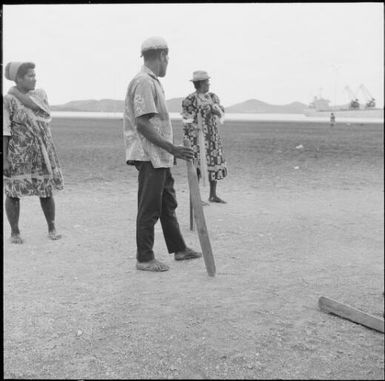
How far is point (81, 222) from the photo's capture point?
191 inches

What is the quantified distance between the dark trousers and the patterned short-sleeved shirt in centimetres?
19

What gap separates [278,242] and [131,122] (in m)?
2.93

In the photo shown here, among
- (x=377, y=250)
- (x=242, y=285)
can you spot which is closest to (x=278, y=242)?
(x=377, y=250)

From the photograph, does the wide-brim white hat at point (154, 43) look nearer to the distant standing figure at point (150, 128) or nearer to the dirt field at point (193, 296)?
the distant standing figure at point (150, 128)

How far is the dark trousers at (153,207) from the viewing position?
2477 millimetres

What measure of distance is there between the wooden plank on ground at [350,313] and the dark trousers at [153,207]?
940 mm

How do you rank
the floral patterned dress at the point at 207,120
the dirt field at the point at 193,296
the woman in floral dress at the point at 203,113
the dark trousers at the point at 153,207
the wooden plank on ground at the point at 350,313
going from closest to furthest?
the woman in floral dress at the point at 203,113
the floral patterned dress at the point at 207,120
the dirt field at the point at 193,296
the dark trousers at the point at 153,207
the wooden plank on ground at the point at 350,313

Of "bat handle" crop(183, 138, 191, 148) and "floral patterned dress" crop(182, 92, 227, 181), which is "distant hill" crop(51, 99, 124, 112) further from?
"bat handle" crop(183, 138, 191, 148)

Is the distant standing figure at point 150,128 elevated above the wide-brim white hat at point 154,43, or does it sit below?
below

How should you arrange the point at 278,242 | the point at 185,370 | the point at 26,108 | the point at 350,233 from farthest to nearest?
the point at 350,233 → the point at 278,242 → the point at 185,370 → the point at 26,108

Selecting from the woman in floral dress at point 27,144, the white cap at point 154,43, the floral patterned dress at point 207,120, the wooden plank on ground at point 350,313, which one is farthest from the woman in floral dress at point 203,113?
the wooden plank on ground at point 350,313

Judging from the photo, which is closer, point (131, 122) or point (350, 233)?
point (131, 122)

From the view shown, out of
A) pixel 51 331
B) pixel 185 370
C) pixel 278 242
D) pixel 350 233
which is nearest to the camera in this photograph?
pixel 185 370

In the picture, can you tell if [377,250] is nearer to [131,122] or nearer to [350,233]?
[350,233]
